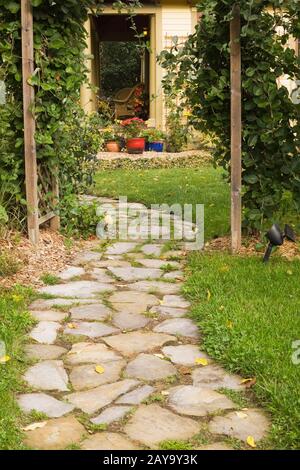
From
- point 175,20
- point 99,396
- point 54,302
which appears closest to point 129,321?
point 54,302

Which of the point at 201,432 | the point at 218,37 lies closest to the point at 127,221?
the point at 218,37

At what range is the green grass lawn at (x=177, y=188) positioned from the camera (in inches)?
245

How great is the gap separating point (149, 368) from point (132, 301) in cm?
99

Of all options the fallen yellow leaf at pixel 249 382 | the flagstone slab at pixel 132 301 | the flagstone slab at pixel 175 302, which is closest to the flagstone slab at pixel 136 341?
the flagstone slab at pixel 132 301

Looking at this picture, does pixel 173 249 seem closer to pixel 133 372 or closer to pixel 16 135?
pixel 16 135

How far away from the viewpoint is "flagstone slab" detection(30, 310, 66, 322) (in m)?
3.50

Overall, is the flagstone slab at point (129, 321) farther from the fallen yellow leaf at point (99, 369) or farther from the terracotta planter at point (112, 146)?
the terracotta planter at point (112, 146)

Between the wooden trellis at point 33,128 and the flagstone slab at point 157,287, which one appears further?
the wooden trellis at point 33,128

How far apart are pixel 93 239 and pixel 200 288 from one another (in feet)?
5.81

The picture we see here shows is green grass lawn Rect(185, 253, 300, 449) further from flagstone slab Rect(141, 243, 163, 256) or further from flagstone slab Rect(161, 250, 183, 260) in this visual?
flagstone slab Rect(141, 243, 163, 256)

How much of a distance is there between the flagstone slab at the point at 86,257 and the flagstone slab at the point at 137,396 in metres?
2.13

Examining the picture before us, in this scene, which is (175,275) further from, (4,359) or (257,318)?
→ (4,359)

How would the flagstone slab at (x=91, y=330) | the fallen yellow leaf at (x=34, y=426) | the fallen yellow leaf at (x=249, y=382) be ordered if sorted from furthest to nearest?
1. the flagstone slab at (x=91, y=330)
2. the fallen yellow leaf at (x=249, y=382)
3. the fallen yellow leaf at (x=34, y=426)

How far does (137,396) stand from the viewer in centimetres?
260
